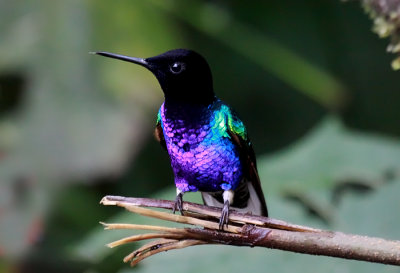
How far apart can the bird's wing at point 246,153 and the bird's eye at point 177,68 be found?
0.24 metres

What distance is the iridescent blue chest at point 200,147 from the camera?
57.1 inches

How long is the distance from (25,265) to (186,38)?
5.05ft

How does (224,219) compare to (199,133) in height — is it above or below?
below

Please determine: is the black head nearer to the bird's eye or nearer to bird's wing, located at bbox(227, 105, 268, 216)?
the bird's eye

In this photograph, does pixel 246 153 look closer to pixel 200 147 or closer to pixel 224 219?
pixel 200 147

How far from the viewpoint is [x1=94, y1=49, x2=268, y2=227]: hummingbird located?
1.35m

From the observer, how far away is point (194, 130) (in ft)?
4.83

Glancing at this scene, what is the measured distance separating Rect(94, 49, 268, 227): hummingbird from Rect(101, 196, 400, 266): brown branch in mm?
101

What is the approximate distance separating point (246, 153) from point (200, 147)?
0.14 metres

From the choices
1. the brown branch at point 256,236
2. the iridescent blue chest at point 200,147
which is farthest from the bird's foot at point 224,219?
the iridescent blue chest at point 200,147

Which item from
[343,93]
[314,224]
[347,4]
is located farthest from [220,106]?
[347,4]

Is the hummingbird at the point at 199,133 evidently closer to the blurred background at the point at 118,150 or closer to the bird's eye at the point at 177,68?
the bird's eye at the point at 177,68

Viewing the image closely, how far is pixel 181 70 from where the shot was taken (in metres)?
1.34

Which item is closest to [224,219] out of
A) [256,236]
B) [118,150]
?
[256,236]
